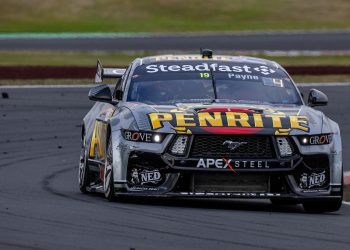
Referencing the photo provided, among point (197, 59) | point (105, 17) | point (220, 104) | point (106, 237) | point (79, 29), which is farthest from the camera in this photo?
point (105, 17)

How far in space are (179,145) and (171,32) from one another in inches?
1392

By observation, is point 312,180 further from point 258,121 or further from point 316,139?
point 258,121

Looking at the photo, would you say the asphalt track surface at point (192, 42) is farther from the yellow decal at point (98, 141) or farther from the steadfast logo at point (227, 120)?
the steadfast logo at point (227, 120)

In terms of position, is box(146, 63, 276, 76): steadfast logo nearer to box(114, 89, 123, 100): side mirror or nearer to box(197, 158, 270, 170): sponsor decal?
box(114, 89, 123, 100): side mirror

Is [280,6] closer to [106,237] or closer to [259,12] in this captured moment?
[259,12]

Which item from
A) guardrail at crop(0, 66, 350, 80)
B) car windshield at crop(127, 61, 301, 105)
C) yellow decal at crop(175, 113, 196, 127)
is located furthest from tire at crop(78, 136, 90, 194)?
guardrail at crop(0, 66, 350, 80)

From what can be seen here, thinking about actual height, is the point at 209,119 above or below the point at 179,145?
above

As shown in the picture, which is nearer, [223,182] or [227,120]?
[223,182]

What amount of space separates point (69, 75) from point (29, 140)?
1024 centimetres

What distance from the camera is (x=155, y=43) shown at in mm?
38344

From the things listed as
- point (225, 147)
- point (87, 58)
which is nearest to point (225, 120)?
point (225, 147)

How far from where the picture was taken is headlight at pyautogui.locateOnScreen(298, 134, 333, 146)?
9.77 metres

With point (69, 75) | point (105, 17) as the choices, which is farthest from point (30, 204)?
point (105, 17)

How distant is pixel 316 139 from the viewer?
32.3ft
